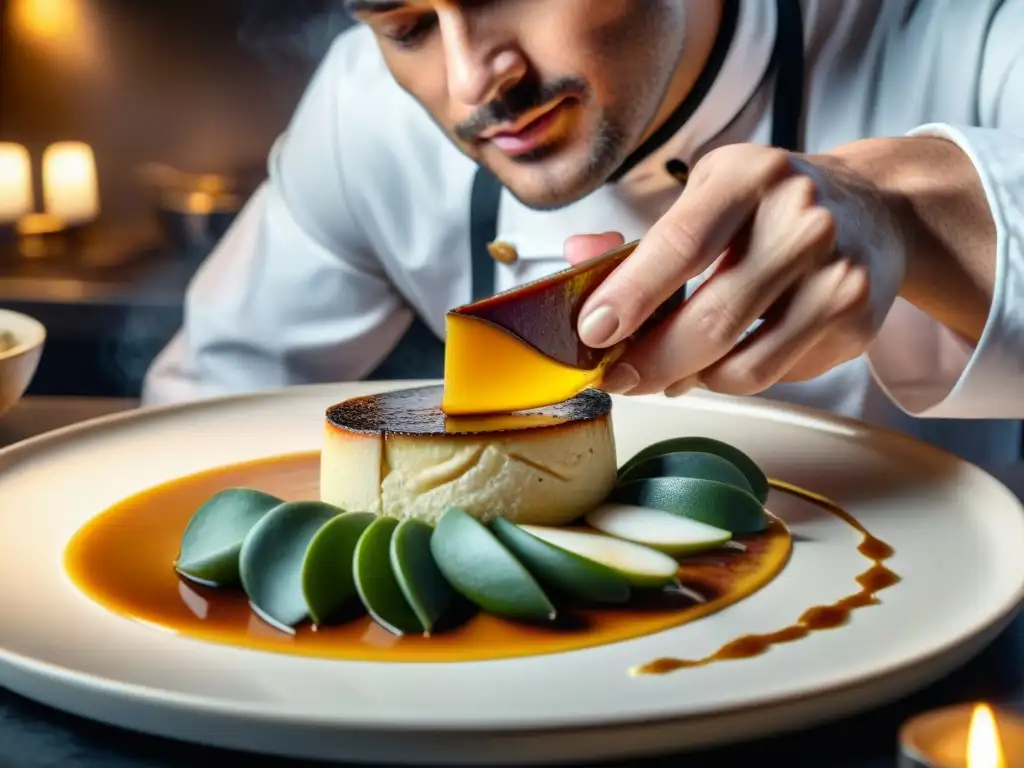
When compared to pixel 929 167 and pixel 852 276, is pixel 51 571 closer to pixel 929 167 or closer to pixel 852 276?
pixel 852 276

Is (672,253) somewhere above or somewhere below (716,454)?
above

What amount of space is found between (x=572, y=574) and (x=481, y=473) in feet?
0.81

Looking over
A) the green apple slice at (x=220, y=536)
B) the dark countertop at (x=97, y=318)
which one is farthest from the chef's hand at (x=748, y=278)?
the dark countertop at (x=97, y=318)

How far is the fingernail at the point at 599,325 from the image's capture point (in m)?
1.13

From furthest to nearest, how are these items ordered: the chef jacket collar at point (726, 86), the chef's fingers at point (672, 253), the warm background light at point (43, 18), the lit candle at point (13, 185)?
the warm background light at point (43, 18) < the lit candle at point (13, 185) < the chef jacket collar at point (726, 86) < the chef's fingers at point (672, 253)

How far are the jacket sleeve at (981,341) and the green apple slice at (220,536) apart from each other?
34.7 inches

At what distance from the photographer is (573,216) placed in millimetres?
2248

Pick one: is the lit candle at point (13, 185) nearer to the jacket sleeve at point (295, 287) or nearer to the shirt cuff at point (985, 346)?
the jacket sleeve at point (295, 287)

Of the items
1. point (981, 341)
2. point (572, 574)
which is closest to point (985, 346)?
point (981, 341)

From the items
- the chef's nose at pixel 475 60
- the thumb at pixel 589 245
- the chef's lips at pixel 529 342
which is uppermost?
the chef's nose at pixel 475 60

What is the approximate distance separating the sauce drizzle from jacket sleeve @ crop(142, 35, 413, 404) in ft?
5.58

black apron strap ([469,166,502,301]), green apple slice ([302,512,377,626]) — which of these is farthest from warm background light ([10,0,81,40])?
green apple slice ([302,512,377,626])

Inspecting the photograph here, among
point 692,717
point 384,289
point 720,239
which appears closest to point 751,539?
point 720,239

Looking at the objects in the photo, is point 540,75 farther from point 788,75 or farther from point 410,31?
point 788,75
